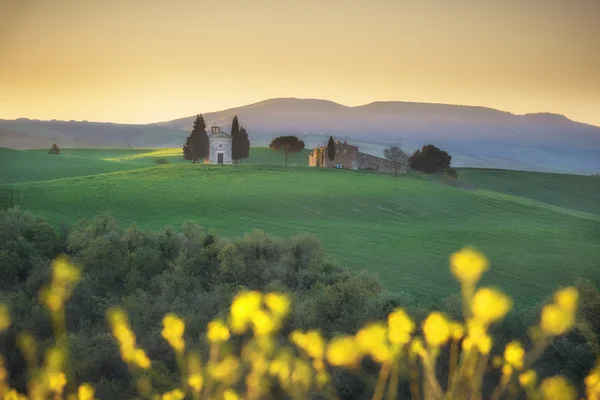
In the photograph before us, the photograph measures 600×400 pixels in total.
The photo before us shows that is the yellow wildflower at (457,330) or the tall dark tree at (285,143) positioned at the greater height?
the tall dark tree at (285,143)

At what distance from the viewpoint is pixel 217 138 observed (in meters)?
97.3

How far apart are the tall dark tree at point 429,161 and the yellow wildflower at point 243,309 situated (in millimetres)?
79511

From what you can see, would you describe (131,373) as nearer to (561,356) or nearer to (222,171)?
(561,356)

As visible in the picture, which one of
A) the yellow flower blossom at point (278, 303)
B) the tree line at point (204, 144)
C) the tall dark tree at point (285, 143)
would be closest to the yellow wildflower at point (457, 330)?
the yellow flower blossom at point (278, 303)

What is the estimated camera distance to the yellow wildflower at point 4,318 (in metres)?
18.2

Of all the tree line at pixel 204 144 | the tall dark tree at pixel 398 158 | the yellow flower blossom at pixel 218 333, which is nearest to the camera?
the yellow flower blossom at pixel 218 333

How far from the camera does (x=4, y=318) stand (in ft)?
61.1

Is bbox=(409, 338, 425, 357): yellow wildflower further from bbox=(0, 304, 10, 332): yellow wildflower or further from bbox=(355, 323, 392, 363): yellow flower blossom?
bbox=(0, 304, 10, 332): yellow wildflower

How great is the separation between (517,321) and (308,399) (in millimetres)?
10219

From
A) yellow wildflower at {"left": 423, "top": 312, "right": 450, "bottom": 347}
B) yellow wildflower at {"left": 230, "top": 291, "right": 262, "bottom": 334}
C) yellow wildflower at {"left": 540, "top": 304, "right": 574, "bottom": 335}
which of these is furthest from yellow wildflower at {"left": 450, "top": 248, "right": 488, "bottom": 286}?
yellow wildflower at {"left": 423, "top": 312, "right": 450, "bottom": 347}

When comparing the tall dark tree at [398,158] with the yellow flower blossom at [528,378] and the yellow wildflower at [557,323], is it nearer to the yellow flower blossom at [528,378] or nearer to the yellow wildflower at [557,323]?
the yellow wildflower at [557,323]

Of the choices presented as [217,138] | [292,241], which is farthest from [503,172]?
[292,241]

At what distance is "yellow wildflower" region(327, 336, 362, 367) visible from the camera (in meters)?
15.5

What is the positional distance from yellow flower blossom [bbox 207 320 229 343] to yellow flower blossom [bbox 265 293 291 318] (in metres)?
2.71
